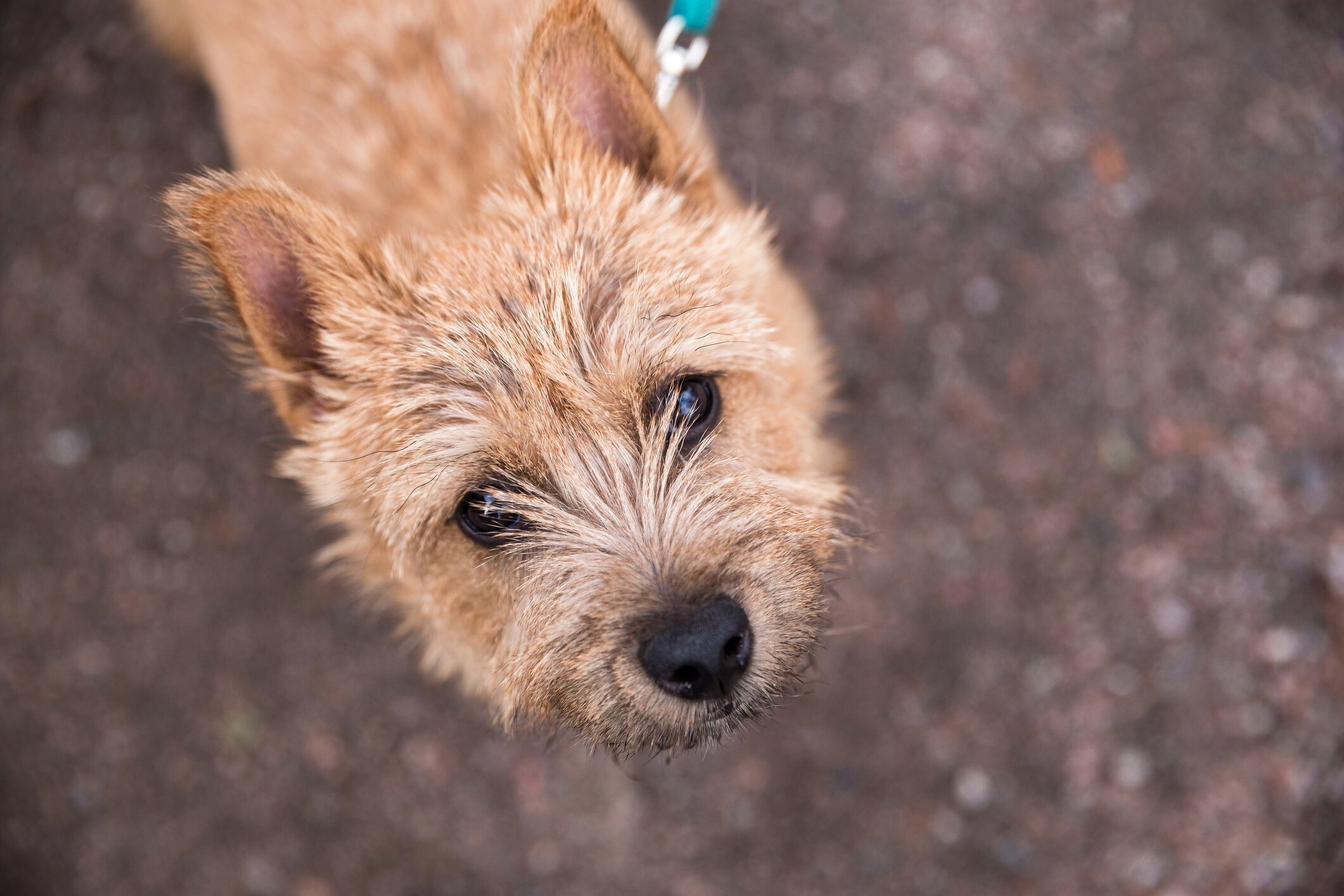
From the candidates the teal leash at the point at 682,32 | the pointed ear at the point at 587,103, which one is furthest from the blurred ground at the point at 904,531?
the pointed ear at the point at 587,103

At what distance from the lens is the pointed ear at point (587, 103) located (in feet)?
7.24

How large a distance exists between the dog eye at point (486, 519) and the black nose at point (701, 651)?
56cm

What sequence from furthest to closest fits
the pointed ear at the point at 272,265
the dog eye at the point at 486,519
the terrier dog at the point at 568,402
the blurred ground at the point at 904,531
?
the blurred ground at the point at 904,531, the dog eye at the point at 486,519, the terrier dog at the point at 568,402, the pointed ear at the point at 272,265

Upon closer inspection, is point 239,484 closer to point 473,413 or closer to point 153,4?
point 153,4

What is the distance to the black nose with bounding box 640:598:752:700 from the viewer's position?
2.08 m

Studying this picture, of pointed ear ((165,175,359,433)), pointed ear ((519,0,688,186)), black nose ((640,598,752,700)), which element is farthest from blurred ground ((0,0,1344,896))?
pointed ear ((165,175,359,433))

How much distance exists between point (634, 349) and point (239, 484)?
122 inches

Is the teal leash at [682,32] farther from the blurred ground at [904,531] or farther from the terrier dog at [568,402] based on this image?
the blurred ground at [904,531]

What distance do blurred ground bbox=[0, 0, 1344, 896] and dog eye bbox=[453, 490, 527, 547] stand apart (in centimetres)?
212

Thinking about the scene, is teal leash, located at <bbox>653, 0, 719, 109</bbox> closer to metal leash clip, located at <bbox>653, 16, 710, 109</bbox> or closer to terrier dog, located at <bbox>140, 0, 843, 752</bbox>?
metal leash clip, located at <bbox>653, 16, 710, 109</bbox>

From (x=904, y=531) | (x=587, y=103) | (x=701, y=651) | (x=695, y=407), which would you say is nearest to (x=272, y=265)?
(x=587, y=103)

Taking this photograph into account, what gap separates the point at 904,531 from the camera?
418 centimetres

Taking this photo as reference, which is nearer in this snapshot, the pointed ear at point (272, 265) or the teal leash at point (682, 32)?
the pointed ear at point (272, 265)

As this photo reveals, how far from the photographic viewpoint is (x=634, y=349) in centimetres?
222
